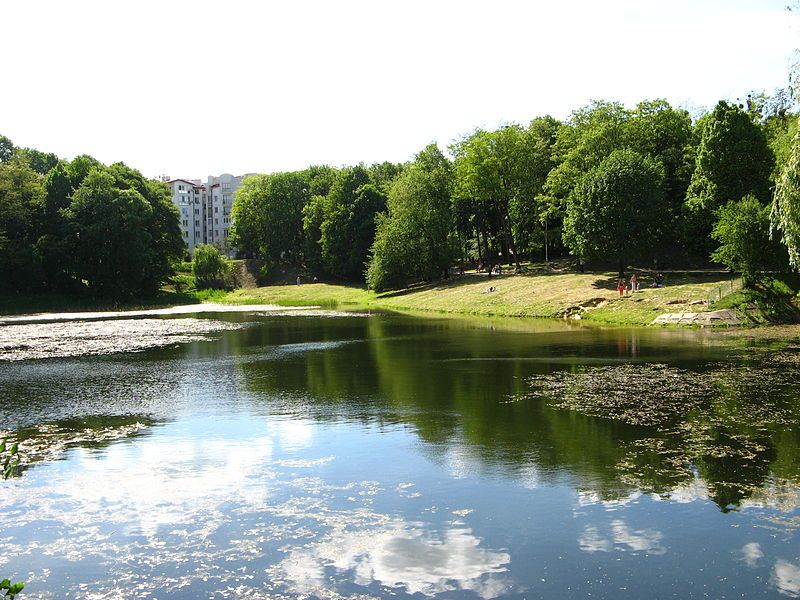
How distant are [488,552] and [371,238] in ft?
321

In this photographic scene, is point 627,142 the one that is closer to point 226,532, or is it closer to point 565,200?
point 565,200

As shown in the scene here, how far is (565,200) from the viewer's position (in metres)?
73.1

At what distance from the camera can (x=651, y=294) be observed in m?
52.8

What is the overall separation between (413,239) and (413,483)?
74165mm

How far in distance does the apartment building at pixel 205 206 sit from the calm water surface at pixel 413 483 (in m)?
167

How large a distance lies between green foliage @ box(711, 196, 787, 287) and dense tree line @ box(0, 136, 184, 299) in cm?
6735

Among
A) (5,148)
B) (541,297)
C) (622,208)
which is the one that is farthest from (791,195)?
(5,148)

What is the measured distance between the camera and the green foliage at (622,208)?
6162 centimetres

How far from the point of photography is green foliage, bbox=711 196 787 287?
42844mm

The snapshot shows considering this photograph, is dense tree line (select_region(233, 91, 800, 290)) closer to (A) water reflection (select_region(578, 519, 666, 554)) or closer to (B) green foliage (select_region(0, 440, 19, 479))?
(A) water reflection (select_region(578, 519, 666, 554))

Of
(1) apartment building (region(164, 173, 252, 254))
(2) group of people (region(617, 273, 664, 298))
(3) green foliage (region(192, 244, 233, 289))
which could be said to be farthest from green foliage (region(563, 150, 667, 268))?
(1) apartment building (region(164, 173, 252, 254))

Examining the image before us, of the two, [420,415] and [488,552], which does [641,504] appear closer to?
→ [488,552]

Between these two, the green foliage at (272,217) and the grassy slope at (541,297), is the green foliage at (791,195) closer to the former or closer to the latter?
the grassy slope at (541,297)

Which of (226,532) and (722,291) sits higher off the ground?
(722,291)
